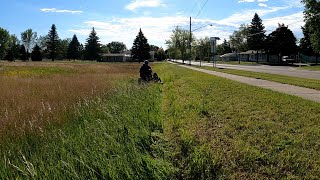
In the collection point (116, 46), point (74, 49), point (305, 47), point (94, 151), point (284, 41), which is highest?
point (116, 46)

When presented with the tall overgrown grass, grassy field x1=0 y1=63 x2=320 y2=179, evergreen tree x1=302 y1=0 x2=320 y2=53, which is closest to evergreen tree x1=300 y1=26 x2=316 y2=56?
evergreen tree x1=302 y1=0 x2=320 y2=53

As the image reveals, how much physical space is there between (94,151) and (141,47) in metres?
95.2

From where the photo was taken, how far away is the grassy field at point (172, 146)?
409 cm

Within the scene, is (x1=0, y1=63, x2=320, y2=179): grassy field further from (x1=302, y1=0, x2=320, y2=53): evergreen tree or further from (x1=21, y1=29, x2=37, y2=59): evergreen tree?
(x1=21, y1=29, x2=37, y2=59): evergreen tree

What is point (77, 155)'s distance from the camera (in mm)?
4648

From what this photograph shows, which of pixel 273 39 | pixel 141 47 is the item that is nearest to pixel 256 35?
pixel 273 39

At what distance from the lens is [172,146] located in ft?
17.5

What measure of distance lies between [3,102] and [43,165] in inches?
268

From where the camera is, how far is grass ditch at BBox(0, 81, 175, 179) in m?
4.04

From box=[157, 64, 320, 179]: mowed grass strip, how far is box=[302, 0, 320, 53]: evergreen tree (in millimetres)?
46672

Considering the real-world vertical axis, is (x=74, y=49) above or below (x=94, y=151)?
above

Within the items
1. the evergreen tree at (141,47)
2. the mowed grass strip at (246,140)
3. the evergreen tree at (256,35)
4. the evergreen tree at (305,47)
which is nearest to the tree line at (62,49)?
the evergreen tree at (141,47)

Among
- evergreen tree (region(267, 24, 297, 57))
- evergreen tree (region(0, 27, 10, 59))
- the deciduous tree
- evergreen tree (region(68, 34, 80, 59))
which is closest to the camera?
evergreen tree (region(267, 24, 297, 57))

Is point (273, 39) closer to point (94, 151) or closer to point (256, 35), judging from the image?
point (256, 35)
